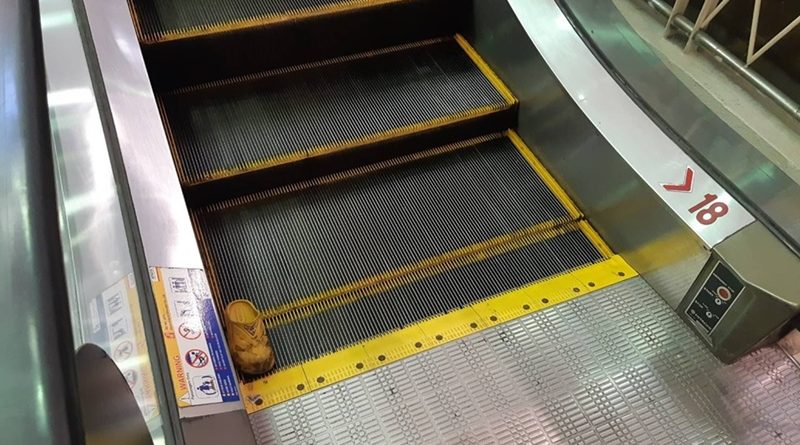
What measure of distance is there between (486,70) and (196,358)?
2.07 meters

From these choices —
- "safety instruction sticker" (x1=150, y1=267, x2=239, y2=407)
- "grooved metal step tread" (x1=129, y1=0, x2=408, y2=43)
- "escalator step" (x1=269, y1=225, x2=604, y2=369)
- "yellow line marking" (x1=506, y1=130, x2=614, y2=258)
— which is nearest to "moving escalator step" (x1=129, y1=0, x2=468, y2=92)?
"grooved metal step tread" (x1=129, y1=0, x2=408, y2=43)

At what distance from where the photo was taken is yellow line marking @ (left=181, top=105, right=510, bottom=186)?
108 inches

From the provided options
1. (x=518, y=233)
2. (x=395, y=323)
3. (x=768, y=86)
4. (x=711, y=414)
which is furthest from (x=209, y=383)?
(x=768, y=86)

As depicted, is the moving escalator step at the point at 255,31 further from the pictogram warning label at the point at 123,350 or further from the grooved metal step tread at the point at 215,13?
the pictogram warning label at the point at 123,350

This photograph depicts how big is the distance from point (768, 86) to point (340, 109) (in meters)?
1.81

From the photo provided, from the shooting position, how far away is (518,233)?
287 cm

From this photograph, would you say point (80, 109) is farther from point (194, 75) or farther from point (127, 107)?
point (194, 75)

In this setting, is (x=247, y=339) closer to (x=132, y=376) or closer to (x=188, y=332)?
(x=188, y=332)

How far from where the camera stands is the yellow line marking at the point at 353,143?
9.00 ft

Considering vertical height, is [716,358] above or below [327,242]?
below

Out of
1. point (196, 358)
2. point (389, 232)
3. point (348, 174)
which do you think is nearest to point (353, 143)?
point (348, 174)

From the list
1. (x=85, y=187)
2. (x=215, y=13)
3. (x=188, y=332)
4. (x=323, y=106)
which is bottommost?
(x=188, y=332)

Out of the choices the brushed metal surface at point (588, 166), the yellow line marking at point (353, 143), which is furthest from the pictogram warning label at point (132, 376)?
the brushed metal surface at point (588, 166)

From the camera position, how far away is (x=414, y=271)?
106 inches
